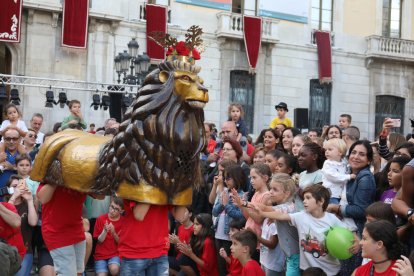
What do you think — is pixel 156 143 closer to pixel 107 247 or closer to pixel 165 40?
pixel 165 40

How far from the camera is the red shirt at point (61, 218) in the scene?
246 inches

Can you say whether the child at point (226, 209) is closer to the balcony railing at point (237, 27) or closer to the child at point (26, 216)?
the child at point (26, 216)

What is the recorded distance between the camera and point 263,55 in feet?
74.5

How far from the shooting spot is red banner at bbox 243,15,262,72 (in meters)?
22.1

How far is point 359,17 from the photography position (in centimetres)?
2469

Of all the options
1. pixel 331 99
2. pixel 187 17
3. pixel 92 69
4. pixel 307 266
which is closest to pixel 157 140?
pixel 307 266

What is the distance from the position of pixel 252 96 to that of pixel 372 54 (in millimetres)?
5087

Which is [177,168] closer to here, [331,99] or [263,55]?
[263,55]

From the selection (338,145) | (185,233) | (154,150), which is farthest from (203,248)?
(154,150)

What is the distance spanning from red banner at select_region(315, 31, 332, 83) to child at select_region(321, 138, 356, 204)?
653 inches

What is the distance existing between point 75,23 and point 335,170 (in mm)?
13790

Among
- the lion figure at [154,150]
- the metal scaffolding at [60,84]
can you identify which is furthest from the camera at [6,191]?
the metal scaffolding at [60,84]

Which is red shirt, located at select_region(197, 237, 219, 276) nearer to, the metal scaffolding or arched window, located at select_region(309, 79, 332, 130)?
the metal scaffolding

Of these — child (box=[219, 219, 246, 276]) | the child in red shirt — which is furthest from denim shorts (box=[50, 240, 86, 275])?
child (box=[219, 219, 246, 276])
